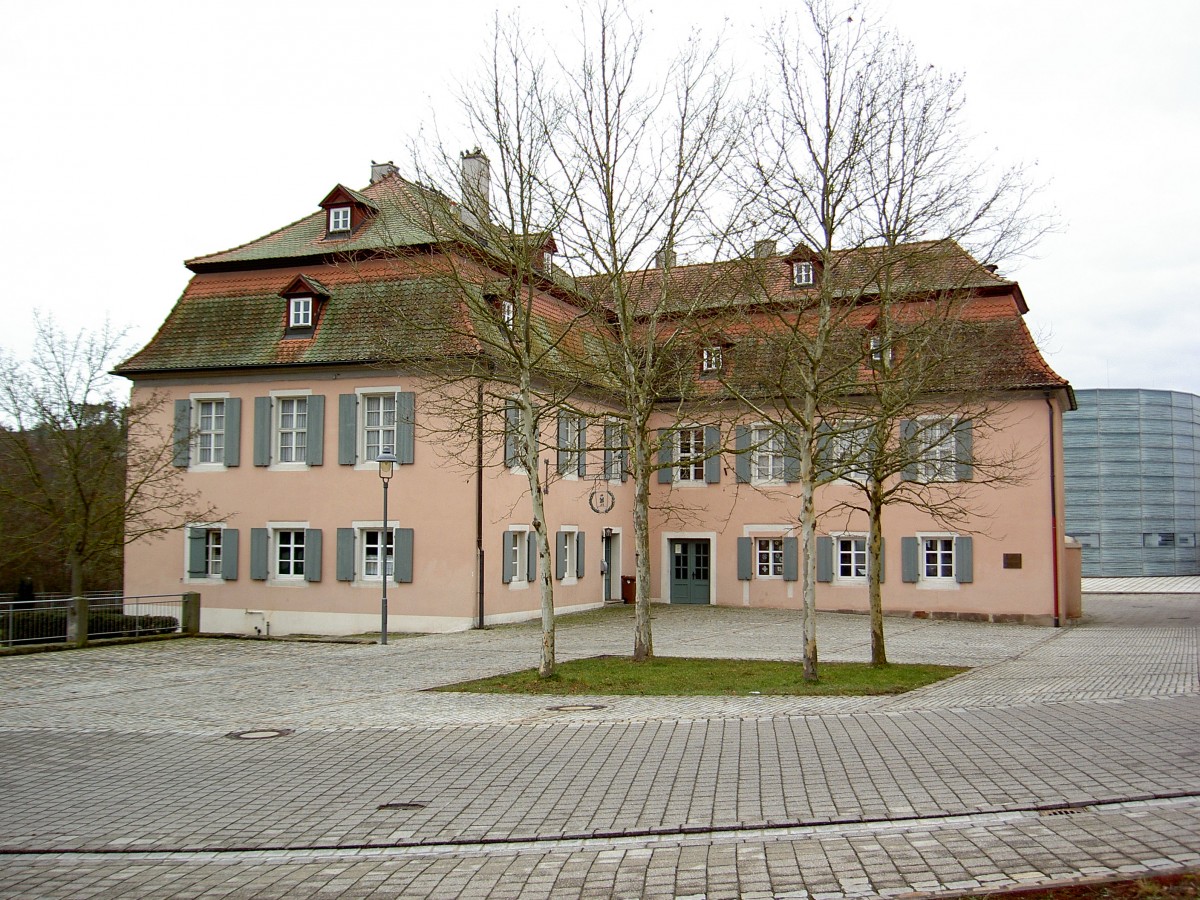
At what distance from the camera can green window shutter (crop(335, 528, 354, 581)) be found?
26.3 metres

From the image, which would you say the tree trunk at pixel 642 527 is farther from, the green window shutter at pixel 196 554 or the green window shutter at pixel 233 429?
the green window shutter at pixel 196 554

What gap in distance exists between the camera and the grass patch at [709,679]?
1403cm

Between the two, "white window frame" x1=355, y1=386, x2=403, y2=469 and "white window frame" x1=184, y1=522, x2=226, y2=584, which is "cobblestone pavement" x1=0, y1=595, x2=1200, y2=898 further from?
"white window frame" x1=184, y1=522, x2=226, y2=584

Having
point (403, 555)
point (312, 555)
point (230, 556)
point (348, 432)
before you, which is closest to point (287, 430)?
point (348, 432)

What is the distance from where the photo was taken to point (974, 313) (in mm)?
27719

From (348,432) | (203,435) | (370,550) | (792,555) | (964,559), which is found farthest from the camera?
(792,555)

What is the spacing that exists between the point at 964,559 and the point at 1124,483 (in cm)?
3612

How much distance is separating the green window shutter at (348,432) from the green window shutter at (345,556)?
1.68 meters

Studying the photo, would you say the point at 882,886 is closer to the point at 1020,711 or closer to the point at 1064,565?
the point at 1020,711

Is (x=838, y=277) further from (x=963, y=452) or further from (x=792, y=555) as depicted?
(x=792, y=555)

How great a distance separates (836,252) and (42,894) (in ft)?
39.5

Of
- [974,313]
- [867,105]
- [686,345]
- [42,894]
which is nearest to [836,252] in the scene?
[867,105]

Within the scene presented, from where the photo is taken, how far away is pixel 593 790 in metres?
8.46

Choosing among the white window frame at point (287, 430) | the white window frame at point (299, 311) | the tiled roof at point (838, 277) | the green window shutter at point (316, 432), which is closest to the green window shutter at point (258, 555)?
the white window frame at point (287, 430)
